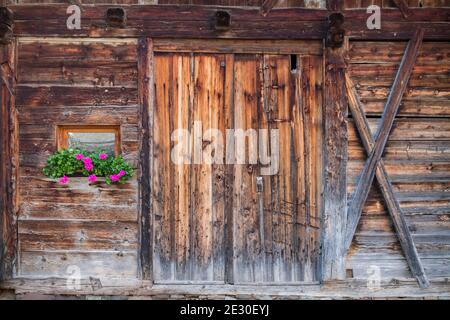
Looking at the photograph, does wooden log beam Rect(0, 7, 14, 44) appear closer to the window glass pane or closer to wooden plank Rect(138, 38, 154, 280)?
the window glass pane

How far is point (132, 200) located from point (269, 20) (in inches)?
102

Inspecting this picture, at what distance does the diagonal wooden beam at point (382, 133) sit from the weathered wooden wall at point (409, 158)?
83 millimetres

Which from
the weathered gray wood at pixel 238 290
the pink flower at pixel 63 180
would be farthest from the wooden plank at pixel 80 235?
the pink flower at pixel 63 180

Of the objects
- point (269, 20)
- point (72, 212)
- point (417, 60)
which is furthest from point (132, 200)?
point (417, 60)

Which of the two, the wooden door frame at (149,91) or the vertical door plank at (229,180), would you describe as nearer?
the wooden door frame at (149,91)

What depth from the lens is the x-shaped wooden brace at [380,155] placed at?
6172 millimetres

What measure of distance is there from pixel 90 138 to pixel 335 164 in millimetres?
2846

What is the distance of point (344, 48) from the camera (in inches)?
243

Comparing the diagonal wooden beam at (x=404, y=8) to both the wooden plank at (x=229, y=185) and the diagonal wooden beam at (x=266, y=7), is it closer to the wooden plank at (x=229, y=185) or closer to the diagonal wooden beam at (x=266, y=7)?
the diagonal wooden beam at (x=266, y=7)

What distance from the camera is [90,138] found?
246 inches

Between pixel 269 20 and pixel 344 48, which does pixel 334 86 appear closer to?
pixel 344 48

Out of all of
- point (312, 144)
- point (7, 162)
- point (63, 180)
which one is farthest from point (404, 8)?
point (7, 162)

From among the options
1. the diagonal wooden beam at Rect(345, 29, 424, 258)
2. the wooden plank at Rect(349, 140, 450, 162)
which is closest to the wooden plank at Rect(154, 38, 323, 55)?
the diagonal wooden beam at Rect(345, 29, 424, 258)

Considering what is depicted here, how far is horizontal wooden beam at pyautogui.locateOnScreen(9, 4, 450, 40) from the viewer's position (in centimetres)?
612
